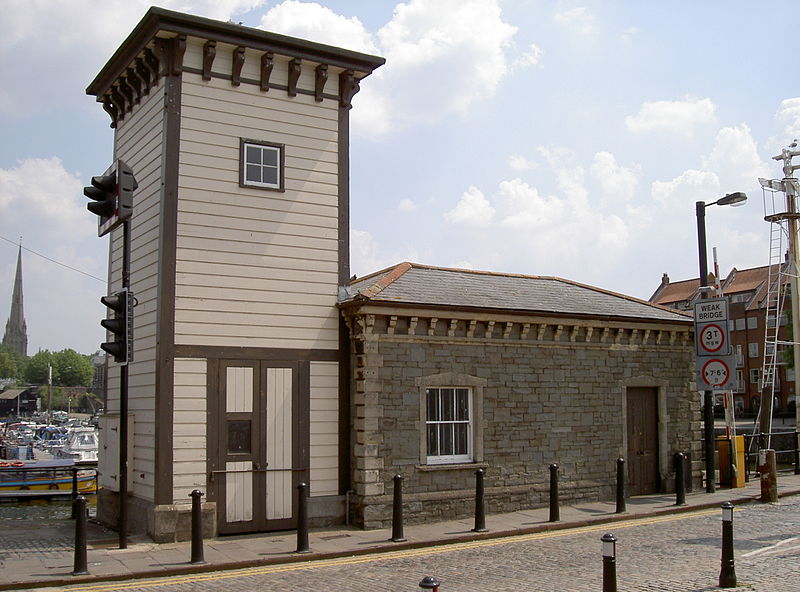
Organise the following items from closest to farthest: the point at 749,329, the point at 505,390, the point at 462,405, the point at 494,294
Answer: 1. the point at 462,405
2. the point at 505,390
3. the point at 494,294
4. the point at 749,329

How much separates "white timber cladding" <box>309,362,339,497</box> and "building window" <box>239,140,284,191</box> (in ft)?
11.0

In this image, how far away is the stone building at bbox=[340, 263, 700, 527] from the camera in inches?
563

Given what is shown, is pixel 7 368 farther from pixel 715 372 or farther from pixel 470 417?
pixel 715 372

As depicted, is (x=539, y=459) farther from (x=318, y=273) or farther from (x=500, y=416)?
(x=318, y=273)

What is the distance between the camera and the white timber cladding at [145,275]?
13.4 meters

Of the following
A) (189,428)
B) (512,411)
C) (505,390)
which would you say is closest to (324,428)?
(189,428)

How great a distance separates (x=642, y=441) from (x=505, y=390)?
13.4 feet

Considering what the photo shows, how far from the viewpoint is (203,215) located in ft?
44.5

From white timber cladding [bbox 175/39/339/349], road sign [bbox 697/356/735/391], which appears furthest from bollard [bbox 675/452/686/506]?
white timber cladding [bbox 175/39/339/349]

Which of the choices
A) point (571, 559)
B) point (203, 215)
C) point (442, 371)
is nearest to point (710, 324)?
point (442, 371)

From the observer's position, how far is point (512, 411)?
1582cm

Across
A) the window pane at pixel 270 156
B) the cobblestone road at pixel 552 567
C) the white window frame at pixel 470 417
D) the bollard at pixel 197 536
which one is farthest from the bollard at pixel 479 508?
the window pane at pixel 270 156

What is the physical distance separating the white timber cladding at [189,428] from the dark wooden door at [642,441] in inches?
371

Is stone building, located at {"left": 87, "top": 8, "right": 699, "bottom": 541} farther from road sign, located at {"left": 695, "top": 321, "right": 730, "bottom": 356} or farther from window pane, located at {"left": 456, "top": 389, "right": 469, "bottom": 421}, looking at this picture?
road sign, located at {"left": 695, "top": 321, "right": 730, "bottom": 356}
